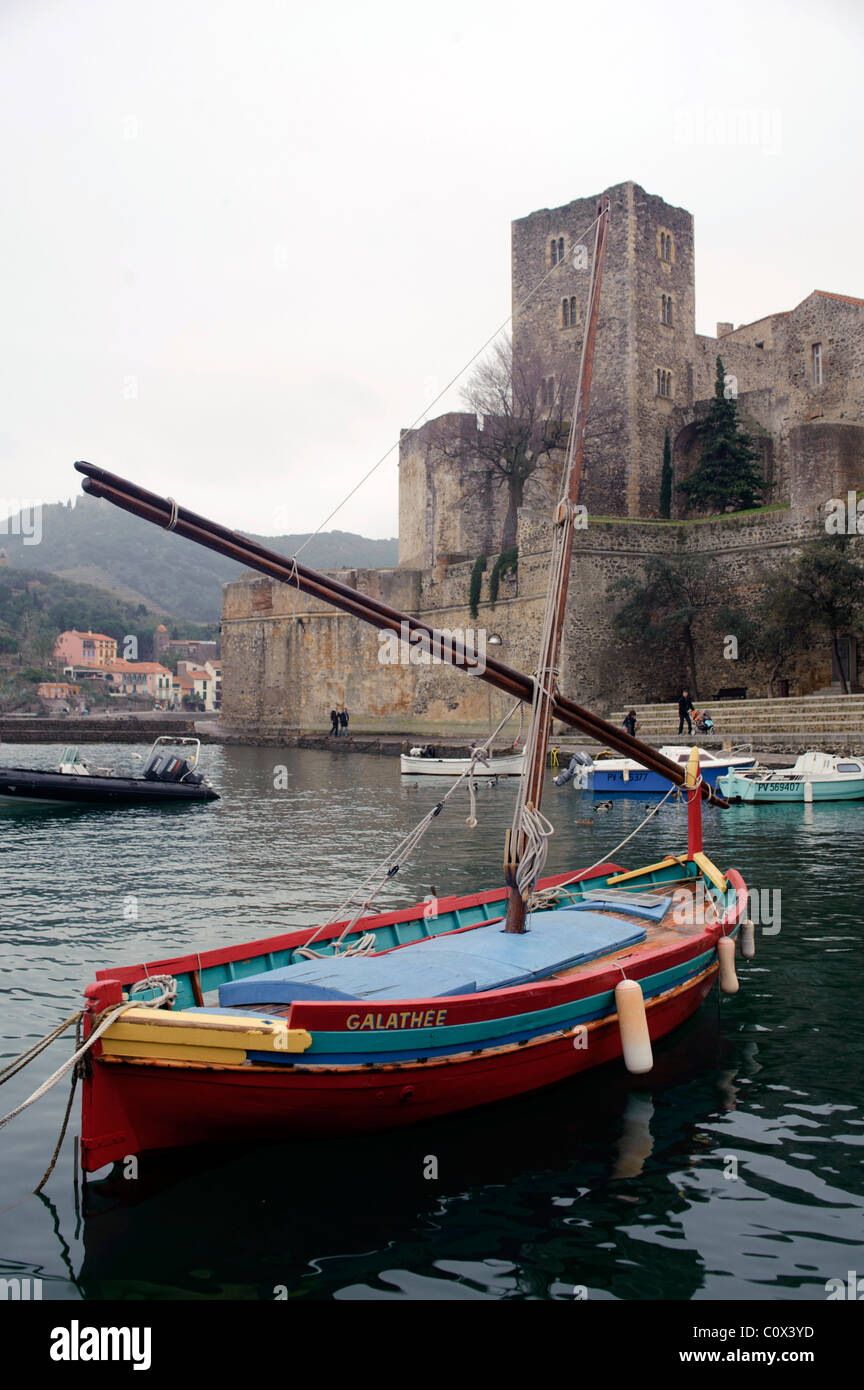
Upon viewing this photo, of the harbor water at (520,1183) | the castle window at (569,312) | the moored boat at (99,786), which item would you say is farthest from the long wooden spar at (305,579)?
the castle window at (569,312)

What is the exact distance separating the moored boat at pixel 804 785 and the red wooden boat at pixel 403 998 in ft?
44.6

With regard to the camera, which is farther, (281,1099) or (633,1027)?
(633,1027)

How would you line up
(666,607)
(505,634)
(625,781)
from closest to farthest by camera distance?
(625,781) → (666,607) → (505,634)

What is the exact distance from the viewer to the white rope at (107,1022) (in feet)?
15.5

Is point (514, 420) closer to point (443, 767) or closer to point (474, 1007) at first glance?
point (443, 767)

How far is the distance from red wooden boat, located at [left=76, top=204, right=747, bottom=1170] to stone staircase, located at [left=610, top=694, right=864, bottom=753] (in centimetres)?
1786

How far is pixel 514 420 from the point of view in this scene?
140ft

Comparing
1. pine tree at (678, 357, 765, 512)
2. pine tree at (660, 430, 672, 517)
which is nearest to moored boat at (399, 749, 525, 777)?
pine tree at (678, 357, 765, 512)

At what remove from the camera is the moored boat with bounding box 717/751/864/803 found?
21.9 metres

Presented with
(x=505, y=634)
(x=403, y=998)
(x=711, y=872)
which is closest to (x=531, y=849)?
(x=403, y=998)

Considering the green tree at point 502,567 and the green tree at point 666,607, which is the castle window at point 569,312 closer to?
the green tree at point 502,567

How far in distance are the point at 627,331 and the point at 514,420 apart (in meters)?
6.08

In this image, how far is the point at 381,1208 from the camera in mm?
5117
